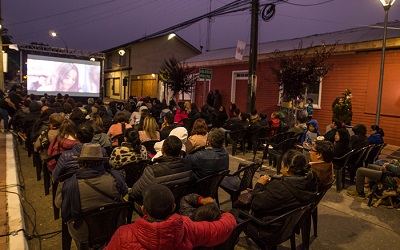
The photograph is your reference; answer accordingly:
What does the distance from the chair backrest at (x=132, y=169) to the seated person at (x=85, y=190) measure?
940mm

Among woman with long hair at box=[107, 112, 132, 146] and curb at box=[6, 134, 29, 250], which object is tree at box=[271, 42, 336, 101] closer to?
woman with long hair at box=[107, 112, 132, 146]

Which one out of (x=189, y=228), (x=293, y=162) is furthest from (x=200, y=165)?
(x=189, y=228)

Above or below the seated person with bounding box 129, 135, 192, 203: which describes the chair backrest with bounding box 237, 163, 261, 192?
below

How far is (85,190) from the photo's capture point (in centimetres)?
254

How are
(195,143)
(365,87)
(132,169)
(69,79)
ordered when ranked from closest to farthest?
1. (132,169)
2. (195,143)
3. (365,87)
4. (69,79)

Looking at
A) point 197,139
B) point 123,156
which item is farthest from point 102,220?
point 197,139

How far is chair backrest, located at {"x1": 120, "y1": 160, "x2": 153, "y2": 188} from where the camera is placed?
3.67 metres

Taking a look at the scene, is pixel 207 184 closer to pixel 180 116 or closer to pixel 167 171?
pixel 167 171

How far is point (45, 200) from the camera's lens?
14.8 ft

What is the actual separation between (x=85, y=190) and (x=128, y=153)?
1.15 metres

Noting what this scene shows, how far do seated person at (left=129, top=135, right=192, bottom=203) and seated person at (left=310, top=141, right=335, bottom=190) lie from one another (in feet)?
5.18

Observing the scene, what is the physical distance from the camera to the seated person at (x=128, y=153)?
3627 mm

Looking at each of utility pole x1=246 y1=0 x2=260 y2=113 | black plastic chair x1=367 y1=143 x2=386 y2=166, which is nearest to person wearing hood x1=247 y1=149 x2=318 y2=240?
black plastic chair x1=367 y1=143 x2=386 y2=166

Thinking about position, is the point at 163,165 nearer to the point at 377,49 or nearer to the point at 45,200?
the point at 45,200
